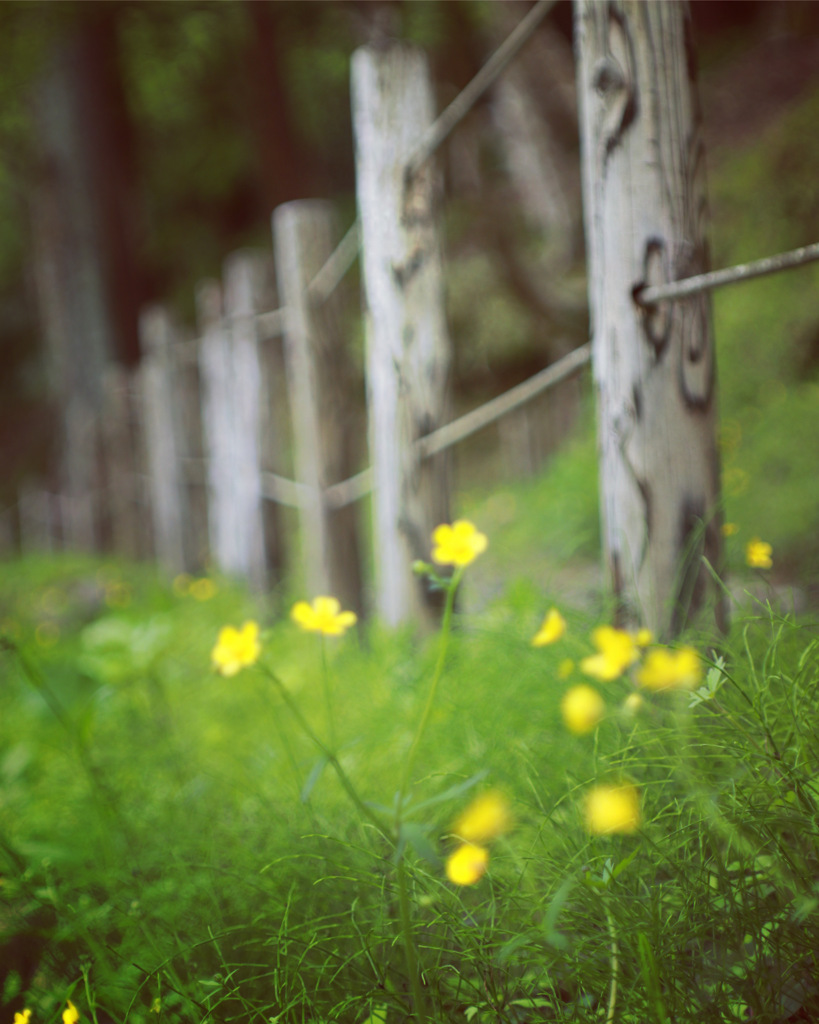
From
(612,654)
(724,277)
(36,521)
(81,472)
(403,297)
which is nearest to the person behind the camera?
(612,654)

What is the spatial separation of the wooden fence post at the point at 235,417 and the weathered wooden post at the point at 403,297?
1.53m

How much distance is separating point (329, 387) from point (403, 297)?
78 cm

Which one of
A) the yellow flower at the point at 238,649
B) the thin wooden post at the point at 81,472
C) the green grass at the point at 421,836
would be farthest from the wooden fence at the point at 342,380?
the thin wooden post at the point at 81,472

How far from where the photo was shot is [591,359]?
1.42 m

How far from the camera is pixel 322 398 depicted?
2803 millimetres

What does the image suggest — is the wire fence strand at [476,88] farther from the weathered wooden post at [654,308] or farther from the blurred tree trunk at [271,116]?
the blurred tree trunk at [271,116]

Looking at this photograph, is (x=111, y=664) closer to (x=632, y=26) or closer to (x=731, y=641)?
(x=731, y=641)

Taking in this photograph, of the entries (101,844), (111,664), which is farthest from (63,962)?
(111,664)

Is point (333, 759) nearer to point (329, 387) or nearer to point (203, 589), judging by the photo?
point (329, 387)

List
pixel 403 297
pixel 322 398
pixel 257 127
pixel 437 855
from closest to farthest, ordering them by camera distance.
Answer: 1. pixel 437 855
2. pixel 403 297
3. pixel 322 398
4. pixel 257 127

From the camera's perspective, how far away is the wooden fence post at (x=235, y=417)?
143 inches

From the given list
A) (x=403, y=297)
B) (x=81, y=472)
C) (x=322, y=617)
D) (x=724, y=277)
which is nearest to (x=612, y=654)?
(x=322, y=617)

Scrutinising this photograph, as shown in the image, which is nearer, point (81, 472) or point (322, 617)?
point (322, 617)

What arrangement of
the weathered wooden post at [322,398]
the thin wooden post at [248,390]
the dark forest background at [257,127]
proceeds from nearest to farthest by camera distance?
the weathered wooden post at [322,398]
the thin wooden post at [248,390]
the dark forest background at [257,127]
